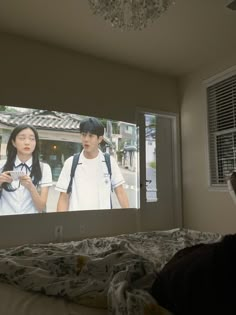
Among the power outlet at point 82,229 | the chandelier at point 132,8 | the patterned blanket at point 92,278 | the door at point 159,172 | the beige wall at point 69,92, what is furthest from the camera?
the door at point 159,172

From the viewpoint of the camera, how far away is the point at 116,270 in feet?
3.82

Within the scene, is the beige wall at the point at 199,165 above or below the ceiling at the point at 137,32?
below

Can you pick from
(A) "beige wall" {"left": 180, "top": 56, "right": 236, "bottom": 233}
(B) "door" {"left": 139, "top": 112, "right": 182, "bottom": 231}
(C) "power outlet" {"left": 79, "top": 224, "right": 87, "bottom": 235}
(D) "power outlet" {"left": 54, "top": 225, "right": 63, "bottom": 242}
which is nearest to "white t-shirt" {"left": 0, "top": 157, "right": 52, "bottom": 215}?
(D) "power outlet" {"left": 54, "top": 225, "right": 63, "bottom": 242}

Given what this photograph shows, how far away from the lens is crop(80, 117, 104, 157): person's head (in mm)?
3910

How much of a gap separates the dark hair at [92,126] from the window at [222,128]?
1546 millimetres

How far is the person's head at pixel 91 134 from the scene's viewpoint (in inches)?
154

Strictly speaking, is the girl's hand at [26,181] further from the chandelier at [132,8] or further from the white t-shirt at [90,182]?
the chandelier at [132,8]

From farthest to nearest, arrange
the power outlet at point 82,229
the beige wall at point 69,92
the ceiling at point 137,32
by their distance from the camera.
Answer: the power outlet at point 82,229 < the beige wall at point 69,92 < the ceiling at point 137,32

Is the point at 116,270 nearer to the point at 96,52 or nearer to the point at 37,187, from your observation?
the point at 37,187

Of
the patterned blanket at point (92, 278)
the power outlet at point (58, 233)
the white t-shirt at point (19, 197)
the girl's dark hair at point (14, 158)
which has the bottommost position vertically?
the power outlet at point (58, 233)

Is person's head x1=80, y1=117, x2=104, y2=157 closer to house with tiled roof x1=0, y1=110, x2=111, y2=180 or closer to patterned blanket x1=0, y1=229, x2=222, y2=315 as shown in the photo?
house with tiled roof x1=0, y1=110, x2=111, y2=180

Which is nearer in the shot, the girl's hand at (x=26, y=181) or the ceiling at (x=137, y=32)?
the ceiling at (x=137, y=32)

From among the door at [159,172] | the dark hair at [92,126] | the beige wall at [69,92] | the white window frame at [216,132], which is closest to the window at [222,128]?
the white window frame at [216,132]

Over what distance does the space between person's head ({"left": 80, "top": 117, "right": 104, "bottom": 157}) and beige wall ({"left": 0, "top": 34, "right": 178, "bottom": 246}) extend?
0.14 m
